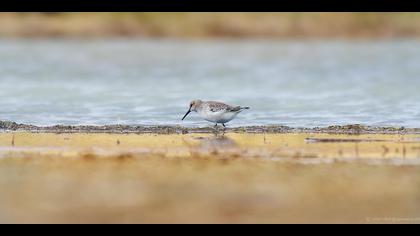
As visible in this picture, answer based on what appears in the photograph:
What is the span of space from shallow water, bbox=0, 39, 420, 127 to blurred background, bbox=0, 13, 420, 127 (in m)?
0.03

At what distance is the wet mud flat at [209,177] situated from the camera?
26.5 ft

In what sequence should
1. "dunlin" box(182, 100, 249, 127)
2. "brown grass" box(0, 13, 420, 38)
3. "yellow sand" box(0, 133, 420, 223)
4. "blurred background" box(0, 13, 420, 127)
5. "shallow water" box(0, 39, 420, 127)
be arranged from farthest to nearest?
"brown grass" box(0, 13, 420, 38)
"blurred background" box(0, 13, 420, 127)
"shallow water" box(0, 39, 420, 127)
"dunlin" box(182, 100, 249, 127)
"yellow sand" box(0, 133, 420, 223)

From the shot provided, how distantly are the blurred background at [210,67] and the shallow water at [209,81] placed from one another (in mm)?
27

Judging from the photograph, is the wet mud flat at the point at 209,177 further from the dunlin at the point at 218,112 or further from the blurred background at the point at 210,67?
the blurred background at the point at 210,67

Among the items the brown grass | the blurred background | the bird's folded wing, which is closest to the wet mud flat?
the bird's folded wing

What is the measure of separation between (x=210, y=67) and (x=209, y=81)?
10.6 feet

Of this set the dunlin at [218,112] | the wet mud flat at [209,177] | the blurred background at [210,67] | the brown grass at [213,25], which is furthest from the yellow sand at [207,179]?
the brown grass at [213,25]

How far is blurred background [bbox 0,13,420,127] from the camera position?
52.7 ft

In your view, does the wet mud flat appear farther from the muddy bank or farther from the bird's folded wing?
the bird's folded wing
